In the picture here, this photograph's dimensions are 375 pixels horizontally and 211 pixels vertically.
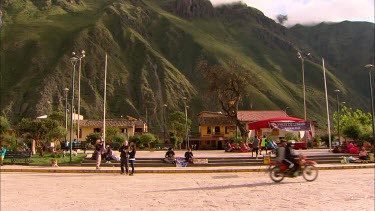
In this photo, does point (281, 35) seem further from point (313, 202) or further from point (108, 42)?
point (313, 202)

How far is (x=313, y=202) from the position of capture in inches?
363

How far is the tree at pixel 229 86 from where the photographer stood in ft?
122

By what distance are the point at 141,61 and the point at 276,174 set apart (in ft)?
368

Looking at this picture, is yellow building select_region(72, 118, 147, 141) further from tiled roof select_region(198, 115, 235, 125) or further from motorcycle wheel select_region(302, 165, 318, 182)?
motorcycle wheel select_region(302, 165, 318, 182)

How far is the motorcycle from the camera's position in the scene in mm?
13375

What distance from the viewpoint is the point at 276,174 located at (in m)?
13.6

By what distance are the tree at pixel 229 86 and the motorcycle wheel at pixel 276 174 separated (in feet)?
72.6

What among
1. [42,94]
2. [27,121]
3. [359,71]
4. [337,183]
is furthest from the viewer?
[359,71]

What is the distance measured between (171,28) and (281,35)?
207 ft

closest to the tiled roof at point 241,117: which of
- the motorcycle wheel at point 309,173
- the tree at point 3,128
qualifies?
the tree at point 3,128

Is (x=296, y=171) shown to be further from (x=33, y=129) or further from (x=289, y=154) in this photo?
(x=33, y=129)

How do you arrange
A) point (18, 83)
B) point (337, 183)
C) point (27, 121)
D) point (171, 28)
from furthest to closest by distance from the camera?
1. point (171, 28)
2. point (18, 83)
3. point (27, 121)
4. point (337, 183)

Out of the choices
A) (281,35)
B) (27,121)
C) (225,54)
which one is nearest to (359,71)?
(281,35)

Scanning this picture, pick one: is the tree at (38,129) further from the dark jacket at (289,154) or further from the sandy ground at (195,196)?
the dark jacket at (289,154)
